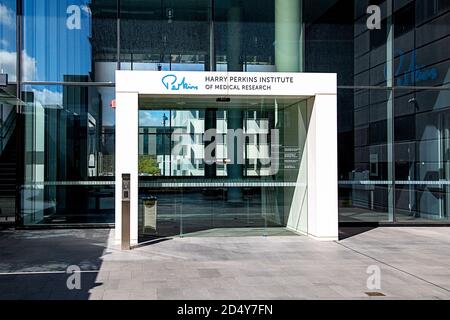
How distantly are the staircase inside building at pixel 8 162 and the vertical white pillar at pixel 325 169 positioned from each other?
26.0 feet

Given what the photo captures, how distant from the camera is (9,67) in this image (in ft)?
47.3

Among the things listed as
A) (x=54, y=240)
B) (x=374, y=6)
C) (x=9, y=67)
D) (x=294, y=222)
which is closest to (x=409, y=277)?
(x=294, y=222)

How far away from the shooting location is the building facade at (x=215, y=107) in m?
14.1

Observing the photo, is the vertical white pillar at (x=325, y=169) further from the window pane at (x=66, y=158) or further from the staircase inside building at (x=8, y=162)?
the staircase inside building at (x=8, y=162)

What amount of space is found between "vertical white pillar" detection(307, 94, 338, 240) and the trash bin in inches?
151

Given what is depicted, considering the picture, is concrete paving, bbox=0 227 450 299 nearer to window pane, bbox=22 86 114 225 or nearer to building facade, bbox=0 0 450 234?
window pane, bbox=22 86 114 225

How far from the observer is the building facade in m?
14.1

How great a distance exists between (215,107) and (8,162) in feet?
18.8

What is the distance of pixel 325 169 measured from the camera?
1222cm
